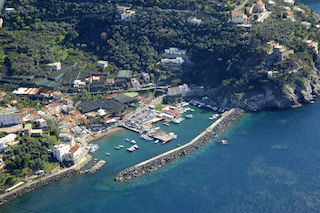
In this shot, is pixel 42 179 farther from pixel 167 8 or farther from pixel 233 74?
pixel 167 8

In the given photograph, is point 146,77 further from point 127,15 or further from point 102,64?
point 127,15

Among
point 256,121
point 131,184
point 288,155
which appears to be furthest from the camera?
point 256,121

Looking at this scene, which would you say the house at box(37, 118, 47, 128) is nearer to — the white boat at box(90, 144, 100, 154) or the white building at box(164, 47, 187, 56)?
the white boat at box(90, 144, 100, 154)

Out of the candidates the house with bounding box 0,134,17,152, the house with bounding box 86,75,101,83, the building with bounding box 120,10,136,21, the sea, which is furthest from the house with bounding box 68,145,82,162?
the building with bounding box 120,10,136,21

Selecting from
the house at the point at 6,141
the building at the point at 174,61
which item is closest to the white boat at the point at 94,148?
the house at the point at 6,141

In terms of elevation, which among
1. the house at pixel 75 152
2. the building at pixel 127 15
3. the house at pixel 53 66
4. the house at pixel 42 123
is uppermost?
the building at pixel 127 15

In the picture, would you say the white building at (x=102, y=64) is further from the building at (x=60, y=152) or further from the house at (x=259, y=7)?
the house at (x=259, y=7)

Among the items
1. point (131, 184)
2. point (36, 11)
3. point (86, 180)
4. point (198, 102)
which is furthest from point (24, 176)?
point (36, 11)
